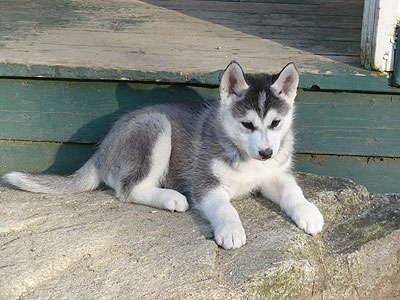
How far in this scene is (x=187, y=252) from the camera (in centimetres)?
305

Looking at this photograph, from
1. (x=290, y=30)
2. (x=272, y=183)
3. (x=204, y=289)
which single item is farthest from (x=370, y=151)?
(x=204, y=289)

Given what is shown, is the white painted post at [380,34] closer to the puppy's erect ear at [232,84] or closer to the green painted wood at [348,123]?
the green painted wood at [348,123]

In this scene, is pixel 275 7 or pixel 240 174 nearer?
pixel 240 174

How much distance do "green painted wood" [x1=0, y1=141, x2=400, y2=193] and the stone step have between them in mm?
353

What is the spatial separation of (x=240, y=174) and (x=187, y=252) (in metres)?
0.81

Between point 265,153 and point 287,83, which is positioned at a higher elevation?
point 287,83

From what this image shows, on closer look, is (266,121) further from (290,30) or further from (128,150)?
(290,30)

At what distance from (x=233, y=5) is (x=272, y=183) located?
113 inches

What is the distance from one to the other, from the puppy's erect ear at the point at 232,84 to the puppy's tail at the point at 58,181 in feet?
3.70

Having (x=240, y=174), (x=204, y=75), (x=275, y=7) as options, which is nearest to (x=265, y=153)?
(x=240, y=174)

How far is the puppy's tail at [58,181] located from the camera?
3.96 meters

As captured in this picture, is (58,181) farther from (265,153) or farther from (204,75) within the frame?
(265,153)

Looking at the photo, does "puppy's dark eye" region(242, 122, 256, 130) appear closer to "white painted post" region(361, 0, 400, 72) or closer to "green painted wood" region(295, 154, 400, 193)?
"green painted wood" region(295, 154, 400, 193)

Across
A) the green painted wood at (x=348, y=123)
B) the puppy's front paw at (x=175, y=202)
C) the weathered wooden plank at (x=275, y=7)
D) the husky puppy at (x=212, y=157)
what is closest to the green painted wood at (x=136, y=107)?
the green painted wood at (x=348, y=123)
